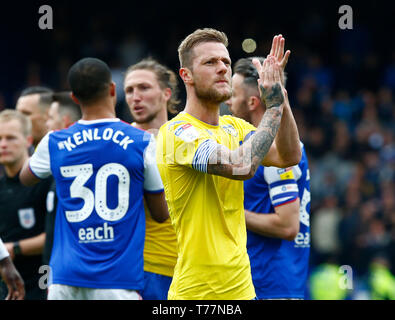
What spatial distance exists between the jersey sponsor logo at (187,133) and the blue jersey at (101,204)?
70 cm

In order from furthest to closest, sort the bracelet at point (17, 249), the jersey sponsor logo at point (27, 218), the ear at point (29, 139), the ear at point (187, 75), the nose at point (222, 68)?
the ear at point (29, 139) < the jersey sponsor logo at point (27, 218) < the bracelet at point (17, 249) < the ear at point (187, 75) < the nose at point (222, 68)

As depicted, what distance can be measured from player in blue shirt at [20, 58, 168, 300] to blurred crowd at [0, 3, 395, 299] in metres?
7.14

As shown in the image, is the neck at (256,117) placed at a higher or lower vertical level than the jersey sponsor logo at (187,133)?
Answer: higher

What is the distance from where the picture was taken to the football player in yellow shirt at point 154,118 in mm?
5250

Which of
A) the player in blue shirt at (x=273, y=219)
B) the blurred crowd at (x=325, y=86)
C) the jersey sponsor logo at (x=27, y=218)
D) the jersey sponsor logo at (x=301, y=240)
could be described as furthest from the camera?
the blurred crowd at (x=325, y=86)

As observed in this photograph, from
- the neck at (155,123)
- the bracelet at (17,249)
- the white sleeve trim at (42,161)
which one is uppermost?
the neck at (155,123)

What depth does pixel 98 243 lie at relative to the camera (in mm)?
4500

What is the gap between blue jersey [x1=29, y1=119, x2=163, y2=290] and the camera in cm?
449

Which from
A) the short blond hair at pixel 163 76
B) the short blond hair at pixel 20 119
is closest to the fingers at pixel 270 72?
the short blond hair at pixel 163 76

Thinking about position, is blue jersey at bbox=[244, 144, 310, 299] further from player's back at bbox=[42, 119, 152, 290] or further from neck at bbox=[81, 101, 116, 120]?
neck at bbox=[81, 101, 116, 120]

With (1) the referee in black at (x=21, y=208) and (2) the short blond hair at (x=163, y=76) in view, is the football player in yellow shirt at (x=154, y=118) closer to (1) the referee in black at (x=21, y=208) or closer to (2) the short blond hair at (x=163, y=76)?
(2) the short blond hair at (x=163, y=76)

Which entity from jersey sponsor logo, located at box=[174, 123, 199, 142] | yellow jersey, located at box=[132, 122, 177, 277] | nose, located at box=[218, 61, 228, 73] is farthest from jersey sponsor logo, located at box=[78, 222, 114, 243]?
nose, located at box=[218, 61, 228, 73]
